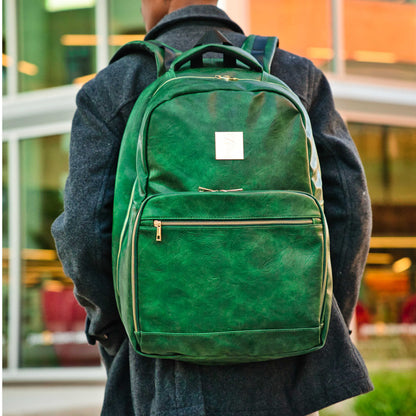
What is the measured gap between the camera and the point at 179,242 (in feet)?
4.17

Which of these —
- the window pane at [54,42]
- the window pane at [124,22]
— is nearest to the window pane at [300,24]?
the window pane at [124,22]

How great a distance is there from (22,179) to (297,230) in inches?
201

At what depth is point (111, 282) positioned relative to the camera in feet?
4.82

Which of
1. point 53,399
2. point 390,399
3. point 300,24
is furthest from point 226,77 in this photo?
point 300,24

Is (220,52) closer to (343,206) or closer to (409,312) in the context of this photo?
(343,206)

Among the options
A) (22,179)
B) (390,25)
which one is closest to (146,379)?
(22,179)

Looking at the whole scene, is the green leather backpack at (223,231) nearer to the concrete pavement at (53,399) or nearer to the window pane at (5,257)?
the concrete pavement at (53,399)

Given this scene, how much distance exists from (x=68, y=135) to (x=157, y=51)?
14.7ft

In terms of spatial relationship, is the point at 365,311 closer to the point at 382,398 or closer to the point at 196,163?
the point at 382,398

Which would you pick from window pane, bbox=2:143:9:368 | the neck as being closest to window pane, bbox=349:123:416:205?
window pane, bbox=2:143:9:368

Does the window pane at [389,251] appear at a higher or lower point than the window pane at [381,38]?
lower

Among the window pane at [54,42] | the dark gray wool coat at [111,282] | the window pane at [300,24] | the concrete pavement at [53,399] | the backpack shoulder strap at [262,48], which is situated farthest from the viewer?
the window pane at [54,42]

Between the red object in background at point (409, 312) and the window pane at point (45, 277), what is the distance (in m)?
2.90

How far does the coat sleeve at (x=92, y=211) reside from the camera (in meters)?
1.42
